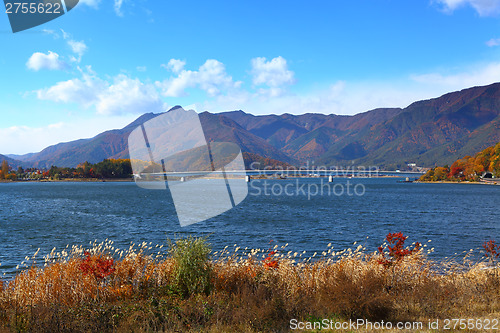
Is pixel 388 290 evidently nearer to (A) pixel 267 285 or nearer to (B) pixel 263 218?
(A) pixel 267 285

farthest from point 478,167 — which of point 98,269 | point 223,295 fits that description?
point 98,269

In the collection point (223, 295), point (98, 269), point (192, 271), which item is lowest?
point (223, 295)

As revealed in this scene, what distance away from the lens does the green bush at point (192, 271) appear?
976 centimetres

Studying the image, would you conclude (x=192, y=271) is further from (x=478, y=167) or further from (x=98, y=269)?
(x=478, y=167)

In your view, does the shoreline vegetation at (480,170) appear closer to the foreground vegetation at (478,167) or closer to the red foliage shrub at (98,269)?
the foreground vegetation at (478,167)

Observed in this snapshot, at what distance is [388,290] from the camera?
1052cm

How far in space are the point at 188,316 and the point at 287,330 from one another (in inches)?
85.6

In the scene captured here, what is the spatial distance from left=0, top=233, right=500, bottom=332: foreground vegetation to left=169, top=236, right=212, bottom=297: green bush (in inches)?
1.1

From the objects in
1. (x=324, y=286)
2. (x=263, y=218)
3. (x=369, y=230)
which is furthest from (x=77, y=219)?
(x=324, y=286)

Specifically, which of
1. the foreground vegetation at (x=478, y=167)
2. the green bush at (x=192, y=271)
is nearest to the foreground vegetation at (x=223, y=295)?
the green bush at (x=192, y=271)

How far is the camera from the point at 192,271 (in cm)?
982

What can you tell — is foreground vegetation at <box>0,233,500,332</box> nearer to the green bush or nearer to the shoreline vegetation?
the green bush

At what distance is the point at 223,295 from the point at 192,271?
113 centimetres

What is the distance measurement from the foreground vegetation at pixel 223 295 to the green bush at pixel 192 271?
0.09ft
